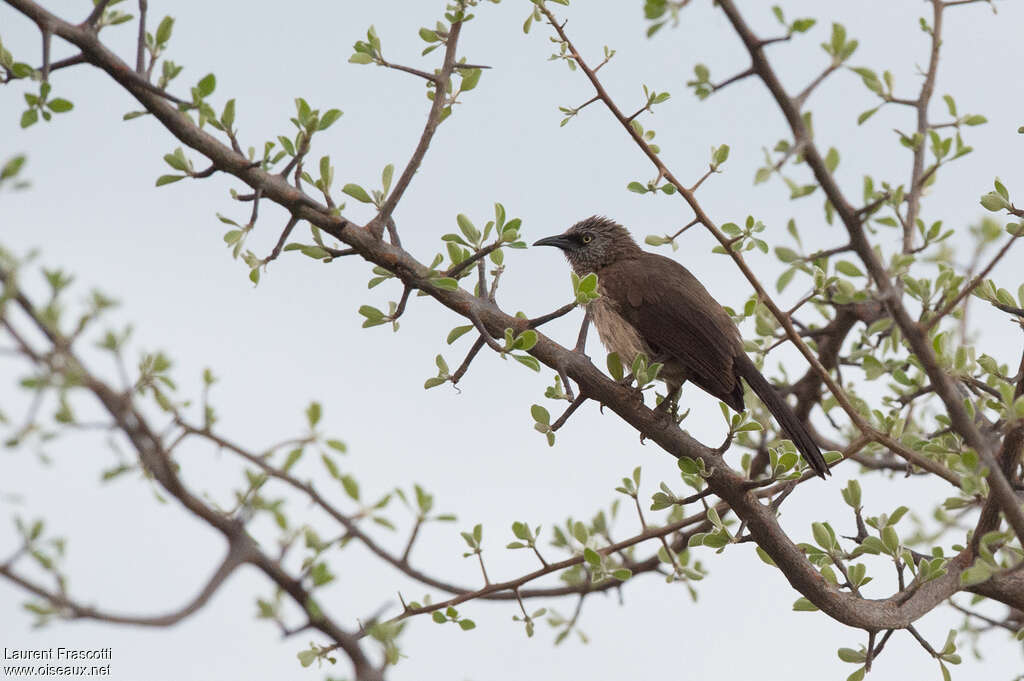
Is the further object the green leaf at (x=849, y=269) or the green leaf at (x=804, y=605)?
the green leaf at (x=804, y=605)

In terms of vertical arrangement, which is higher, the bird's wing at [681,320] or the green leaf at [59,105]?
the bird's wing at [681,320]

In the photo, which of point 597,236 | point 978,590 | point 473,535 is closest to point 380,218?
point 473,535

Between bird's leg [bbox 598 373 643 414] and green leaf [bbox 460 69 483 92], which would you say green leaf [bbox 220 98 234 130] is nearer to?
green leaf [bbox 460 69 483 92]

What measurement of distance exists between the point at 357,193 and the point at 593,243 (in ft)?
10.6

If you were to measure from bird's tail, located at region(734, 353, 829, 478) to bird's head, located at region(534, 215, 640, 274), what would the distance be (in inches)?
62.4

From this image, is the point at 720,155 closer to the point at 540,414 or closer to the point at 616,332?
the point at 540,414

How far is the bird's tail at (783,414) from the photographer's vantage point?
173 inches

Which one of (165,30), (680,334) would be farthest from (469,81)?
(680,334)

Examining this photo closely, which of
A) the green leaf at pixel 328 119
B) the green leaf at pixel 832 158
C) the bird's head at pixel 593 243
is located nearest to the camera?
the green leaf at pixel 832 158

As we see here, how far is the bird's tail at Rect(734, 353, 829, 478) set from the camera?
14.4 feet

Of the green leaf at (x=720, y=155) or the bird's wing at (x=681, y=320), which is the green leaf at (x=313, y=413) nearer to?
the green leaf at (x=720, y=155)

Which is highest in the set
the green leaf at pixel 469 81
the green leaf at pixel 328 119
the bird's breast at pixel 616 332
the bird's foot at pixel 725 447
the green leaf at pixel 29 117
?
the bird's breast at pixel 616 332

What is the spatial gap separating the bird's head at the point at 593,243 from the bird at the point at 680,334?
0.40 m

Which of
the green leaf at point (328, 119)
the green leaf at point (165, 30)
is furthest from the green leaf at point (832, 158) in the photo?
the green leaf at point (165, 30)
